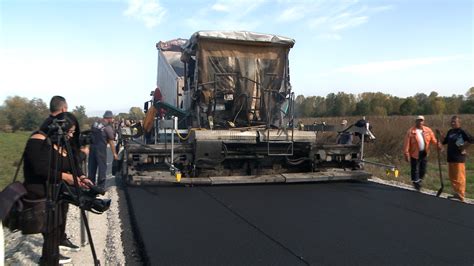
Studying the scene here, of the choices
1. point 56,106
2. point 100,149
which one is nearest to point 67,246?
point 56,106

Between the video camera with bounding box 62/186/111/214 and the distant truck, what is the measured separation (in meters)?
4.31

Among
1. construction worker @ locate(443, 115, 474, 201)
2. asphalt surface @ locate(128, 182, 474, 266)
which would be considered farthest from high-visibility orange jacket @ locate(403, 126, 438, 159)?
asphalt surface @ locate(128, 182, 474, 266)

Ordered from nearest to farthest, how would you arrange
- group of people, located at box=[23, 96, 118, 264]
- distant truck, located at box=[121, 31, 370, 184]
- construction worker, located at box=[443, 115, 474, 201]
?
group of people, located at box=[23, 96, 118, 264]
construction worker, located at box=[443, 115, 474, 201]
distant truck, located at box=[121, 31, 370, 184]

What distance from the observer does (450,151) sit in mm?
7984

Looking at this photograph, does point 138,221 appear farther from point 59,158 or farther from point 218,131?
point 218,131

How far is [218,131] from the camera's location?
843 centimetres

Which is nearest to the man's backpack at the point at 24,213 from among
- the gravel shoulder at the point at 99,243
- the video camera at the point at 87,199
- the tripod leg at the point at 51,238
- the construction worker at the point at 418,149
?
the tripod leg at the point at 51,238

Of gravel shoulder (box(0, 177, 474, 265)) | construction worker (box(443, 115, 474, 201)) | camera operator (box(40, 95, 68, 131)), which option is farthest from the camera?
construction worker (box(443, 115, 474, 201))

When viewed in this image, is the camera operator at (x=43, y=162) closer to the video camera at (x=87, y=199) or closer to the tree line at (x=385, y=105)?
the video camera at (x=87, y=199)

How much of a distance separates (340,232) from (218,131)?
3.92 m

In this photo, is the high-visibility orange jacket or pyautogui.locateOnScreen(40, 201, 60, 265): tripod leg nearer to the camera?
pyautogui.locateOnScreen(40, 201, 60, 265): tripod leg

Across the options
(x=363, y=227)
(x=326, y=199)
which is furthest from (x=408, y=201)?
(x=363, y=227)

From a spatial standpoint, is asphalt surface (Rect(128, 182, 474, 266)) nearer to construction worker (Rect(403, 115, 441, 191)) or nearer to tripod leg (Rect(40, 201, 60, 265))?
construction worker (Rect(403, 115, 441, 191))

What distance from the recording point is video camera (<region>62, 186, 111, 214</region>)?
3.64 metres
